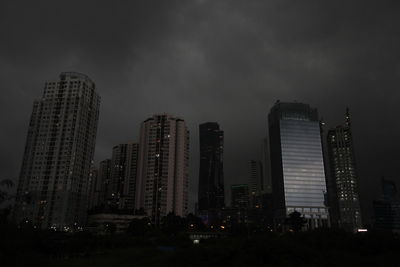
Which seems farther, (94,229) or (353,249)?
(94,229)

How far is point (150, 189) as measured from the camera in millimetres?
197500

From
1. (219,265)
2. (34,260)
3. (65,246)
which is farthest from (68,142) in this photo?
(219,265)

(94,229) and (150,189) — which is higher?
(150,189)

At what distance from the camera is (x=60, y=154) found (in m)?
159

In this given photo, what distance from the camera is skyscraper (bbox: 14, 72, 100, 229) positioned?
149000 millimetres

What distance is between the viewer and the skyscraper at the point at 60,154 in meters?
149

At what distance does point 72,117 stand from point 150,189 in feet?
206

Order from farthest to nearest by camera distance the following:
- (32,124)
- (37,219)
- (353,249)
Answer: (32,124), (37,219), (353,249)

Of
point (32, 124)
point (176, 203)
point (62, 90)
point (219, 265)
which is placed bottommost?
point (219, 265)

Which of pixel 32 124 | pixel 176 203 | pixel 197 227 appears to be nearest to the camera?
pixel 197 227

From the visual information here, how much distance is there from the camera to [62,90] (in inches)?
6821

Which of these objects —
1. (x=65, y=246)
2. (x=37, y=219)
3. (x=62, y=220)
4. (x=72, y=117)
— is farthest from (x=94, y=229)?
(x=65, y=246)

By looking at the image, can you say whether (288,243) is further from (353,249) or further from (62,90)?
(62,90)

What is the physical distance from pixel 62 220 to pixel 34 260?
117102 mm
